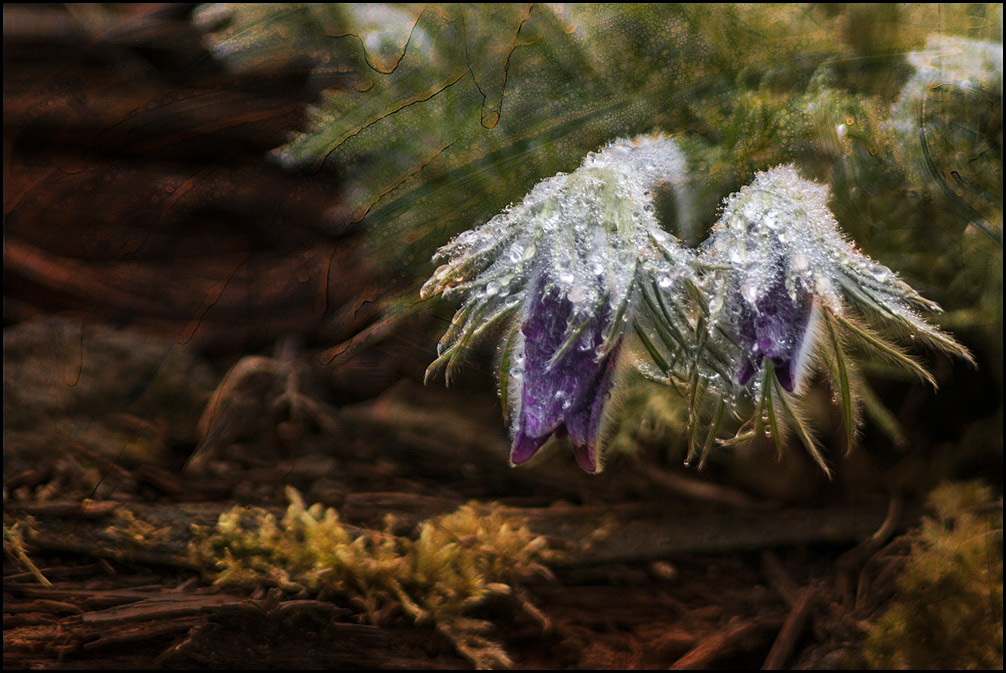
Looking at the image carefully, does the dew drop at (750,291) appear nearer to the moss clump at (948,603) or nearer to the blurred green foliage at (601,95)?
the blurred green foliage at (601,95)

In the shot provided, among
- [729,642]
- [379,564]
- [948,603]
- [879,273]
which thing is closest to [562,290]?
[879,273]

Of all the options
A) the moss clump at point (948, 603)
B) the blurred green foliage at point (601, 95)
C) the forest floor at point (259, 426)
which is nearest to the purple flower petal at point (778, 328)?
the blurred green foliage at point (601, 95)

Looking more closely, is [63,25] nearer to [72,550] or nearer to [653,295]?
[72,550]

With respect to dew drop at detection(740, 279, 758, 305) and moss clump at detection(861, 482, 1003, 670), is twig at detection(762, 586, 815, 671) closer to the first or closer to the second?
moss clump at detection(861, 482, 1003, 670)

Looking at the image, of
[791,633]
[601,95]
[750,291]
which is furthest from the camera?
[791,633]

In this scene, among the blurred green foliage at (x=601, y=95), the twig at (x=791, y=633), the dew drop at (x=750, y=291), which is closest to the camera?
the dew drop at (x=750, y=291)

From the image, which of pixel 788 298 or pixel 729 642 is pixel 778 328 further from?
pixel 729 642
